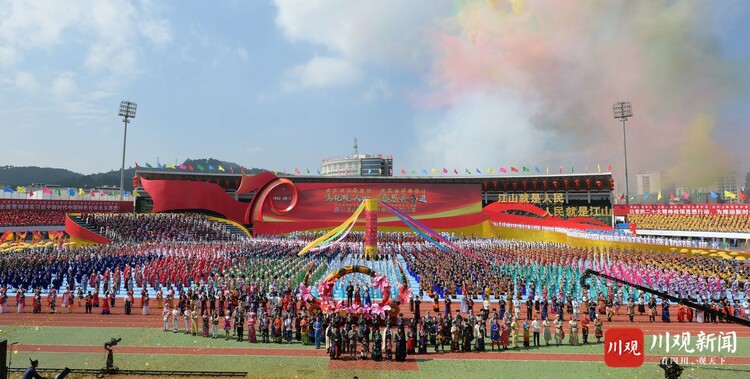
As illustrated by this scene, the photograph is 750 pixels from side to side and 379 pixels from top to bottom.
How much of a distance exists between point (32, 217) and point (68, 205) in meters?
4.34

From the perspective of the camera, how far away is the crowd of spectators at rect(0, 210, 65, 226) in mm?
43506

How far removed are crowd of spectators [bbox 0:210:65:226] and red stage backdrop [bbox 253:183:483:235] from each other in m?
22.2

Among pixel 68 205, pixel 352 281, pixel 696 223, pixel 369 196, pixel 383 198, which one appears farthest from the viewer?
pixel 383 198

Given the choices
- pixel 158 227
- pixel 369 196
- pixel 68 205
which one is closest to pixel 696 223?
pixel 369 196

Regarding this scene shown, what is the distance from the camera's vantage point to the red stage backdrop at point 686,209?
41.0 metres

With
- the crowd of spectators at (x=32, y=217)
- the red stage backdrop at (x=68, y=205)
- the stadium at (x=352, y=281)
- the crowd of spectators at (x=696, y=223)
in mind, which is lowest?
the stadium at (x=352, y=281)

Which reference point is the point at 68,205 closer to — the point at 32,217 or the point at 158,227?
the point at 32,217

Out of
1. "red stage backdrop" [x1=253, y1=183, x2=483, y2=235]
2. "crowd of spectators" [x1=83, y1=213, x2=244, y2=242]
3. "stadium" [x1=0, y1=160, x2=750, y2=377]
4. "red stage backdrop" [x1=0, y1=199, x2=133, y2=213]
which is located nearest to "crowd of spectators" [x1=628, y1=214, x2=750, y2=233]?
"stadium" [x1=0, y1=160, x2=750, y2=377]

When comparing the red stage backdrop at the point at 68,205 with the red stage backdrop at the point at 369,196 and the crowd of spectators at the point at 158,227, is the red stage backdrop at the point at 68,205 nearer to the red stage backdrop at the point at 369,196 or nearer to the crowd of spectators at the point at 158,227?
the crowd of spectators at the point at 158,227

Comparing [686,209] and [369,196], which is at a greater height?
[369,196]

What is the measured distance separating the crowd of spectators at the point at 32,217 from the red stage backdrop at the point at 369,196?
2220cm

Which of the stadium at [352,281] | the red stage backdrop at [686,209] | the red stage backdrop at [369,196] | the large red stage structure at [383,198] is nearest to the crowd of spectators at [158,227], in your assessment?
the stadium at [352,281]

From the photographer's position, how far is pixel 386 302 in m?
12.8

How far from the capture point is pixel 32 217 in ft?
149
